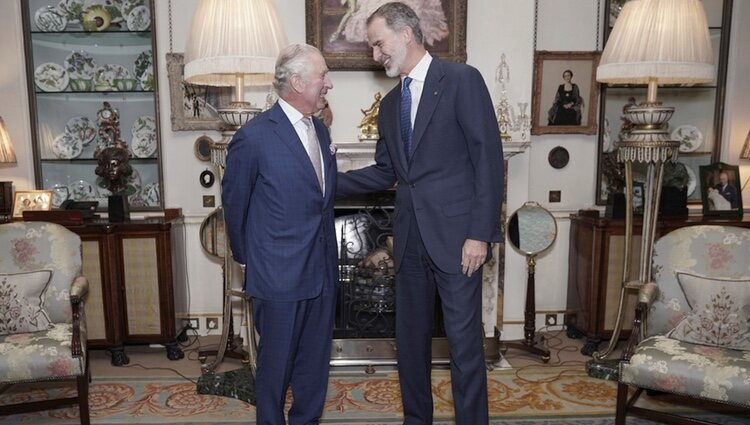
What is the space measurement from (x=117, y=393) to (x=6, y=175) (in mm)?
1864

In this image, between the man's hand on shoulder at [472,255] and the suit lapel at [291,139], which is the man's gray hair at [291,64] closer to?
the suit lapel at [291,139]

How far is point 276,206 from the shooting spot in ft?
6.63

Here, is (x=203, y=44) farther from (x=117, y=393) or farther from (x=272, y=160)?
(x=117, y=393)

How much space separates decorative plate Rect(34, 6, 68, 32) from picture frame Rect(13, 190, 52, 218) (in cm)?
115

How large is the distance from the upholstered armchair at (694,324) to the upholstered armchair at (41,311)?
255cm

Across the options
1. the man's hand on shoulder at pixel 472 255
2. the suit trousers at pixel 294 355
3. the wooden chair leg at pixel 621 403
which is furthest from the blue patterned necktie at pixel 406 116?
the wooden chair leg at pixel 621 403

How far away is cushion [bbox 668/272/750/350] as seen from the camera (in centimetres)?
246

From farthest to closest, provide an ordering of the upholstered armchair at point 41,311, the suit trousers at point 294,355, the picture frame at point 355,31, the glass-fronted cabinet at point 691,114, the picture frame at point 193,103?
the glass-fronted cabinet at point 691,114 < the picture frame at point 193,103 < the picture frame at point 355,31 < the upholstered armchair at point 41,311 < the suit trousers at point 294,355

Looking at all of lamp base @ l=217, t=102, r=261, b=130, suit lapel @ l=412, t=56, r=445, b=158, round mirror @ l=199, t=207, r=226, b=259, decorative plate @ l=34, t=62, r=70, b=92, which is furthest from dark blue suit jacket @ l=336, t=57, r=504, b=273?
decorative plate @ l=34, t=62, r=70, b=92

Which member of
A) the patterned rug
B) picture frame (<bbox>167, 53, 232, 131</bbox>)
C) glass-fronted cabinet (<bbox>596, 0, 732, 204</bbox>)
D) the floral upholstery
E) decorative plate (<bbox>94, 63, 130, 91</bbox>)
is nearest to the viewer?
the floral upholstery

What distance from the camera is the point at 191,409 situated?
9.52ft

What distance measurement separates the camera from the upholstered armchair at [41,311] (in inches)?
96.3

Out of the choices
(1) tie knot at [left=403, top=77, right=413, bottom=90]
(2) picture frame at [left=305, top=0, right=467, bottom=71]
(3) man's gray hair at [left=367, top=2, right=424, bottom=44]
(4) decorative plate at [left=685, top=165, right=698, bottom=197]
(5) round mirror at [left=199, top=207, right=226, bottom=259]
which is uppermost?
(2) picture frame at [left=305, top=0, right=467, bottom=71]

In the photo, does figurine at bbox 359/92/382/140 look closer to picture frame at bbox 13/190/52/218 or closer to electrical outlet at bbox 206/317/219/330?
electrical outlet at bbox 206/317/219/330
